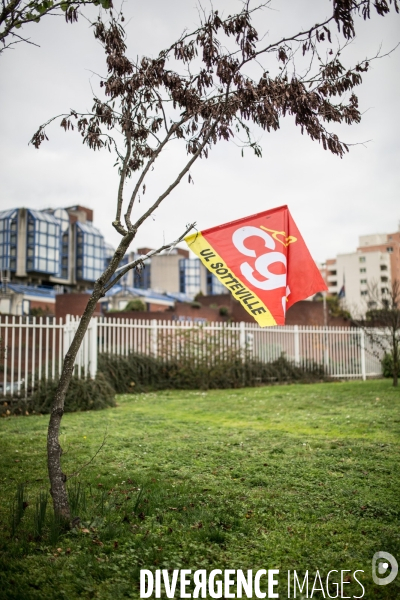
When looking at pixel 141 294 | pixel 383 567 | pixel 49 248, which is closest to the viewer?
pixel 383 567

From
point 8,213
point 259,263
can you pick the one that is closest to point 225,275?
point 259,263

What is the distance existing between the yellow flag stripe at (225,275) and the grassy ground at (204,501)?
1.71 m

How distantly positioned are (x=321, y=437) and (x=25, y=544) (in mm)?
4828

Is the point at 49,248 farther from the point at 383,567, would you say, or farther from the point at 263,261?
the point at 383,567

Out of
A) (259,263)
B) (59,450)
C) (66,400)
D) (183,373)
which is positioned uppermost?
(259,263)

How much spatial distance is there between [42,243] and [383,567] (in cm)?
6995

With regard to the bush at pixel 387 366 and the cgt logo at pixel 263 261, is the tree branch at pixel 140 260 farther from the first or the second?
the bush at pixel 387 366

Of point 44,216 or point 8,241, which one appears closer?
point 8,241

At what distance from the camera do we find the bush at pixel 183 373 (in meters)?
14.8

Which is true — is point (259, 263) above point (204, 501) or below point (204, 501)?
above

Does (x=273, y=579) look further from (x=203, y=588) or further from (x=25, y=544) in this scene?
(x=25, y=544)

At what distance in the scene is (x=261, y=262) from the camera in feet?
18.3

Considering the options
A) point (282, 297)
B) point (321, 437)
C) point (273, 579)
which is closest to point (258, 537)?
point (273, 579)

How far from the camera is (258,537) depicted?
13.2 feet
